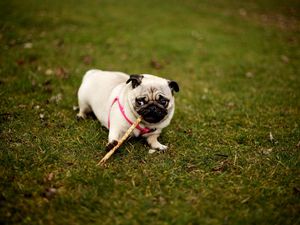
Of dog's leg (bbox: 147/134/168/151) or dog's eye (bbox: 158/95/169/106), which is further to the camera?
dog's leg (bbox: 147/134/168/151)

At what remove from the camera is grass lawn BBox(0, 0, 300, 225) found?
308 centimetres

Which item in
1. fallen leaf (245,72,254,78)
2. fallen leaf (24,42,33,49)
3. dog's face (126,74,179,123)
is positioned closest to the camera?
dog's face (126,74,179,123)

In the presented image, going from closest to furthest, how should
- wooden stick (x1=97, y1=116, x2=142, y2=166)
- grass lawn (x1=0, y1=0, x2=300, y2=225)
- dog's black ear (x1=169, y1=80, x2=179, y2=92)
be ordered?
1. grass lawn (x1=0, y1=0, x2=300, y2=225)
2. wooden stick (x1=97, y1=116, x2=142, y2=166)
3. dog's black ear (x1=169, y1=80, x2=179, y2=92)

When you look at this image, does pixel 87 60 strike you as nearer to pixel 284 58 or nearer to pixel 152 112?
pixel 152 112

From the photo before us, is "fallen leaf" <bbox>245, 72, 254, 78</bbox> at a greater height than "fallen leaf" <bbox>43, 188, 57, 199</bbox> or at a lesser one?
lesser

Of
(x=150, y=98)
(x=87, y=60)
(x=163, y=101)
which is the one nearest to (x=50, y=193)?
(x=150, y=98)

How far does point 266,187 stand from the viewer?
11.2 feet

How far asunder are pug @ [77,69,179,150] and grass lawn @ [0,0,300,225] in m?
0.23

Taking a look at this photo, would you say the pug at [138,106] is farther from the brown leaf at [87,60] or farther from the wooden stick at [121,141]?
the brown leaf at [87,60]

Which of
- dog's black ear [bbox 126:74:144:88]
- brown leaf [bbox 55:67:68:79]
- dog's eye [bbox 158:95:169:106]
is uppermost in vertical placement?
dog's black ear [bbox 126:74:144:88]

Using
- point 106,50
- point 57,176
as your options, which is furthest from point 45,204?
point 106,50

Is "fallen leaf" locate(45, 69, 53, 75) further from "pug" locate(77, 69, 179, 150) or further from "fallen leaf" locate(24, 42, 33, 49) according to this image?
"pug" locate(77, 69, 179, 150)

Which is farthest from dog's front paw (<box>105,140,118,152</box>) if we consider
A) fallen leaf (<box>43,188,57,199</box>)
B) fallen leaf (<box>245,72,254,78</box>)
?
fallen leaf (<box>245,72,254,78</box>)

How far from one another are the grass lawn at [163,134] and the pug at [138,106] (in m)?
0.23
